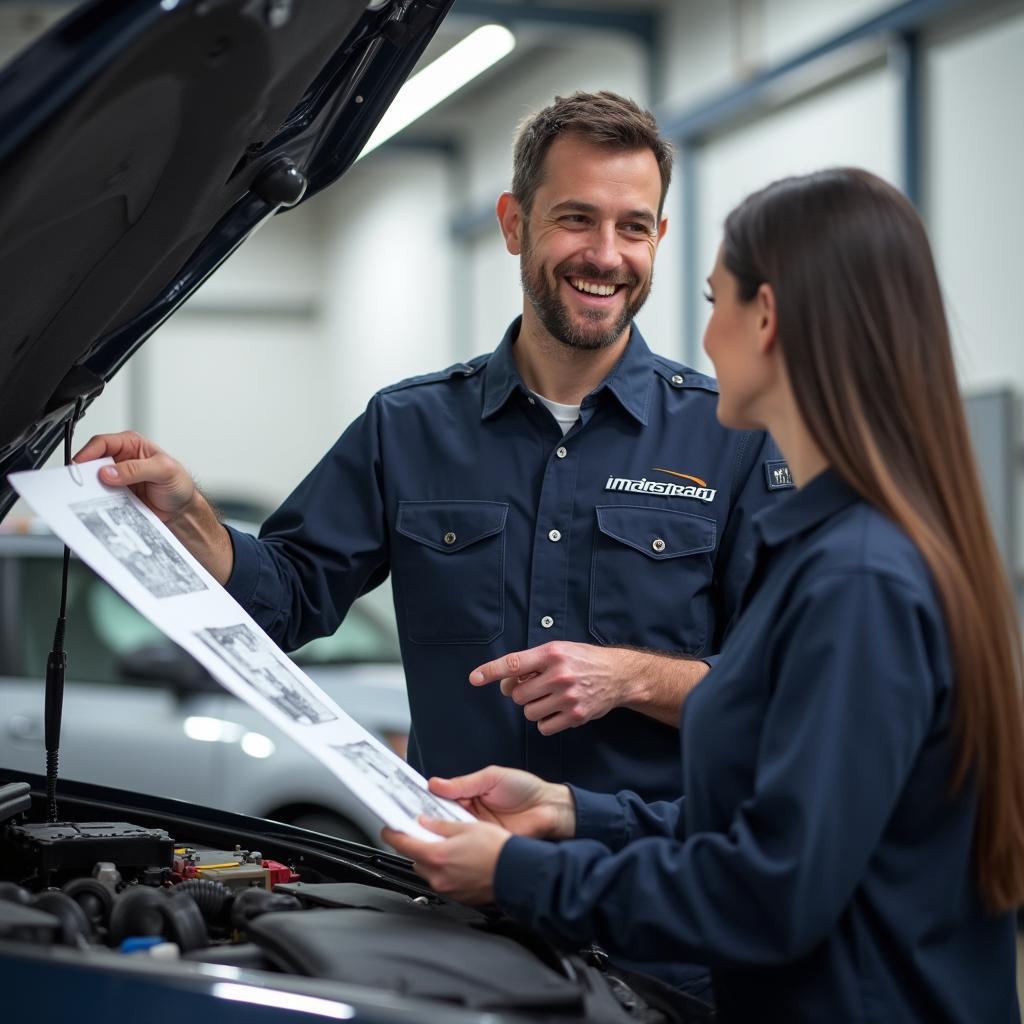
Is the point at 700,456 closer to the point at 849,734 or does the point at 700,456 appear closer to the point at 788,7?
the point at 849,734

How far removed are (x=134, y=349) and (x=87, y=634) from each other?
10.7 feet

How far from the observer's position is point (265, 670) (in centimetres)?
153

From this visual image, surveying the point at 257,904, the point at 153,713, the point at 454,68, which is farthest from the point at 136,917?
the point at 454,68

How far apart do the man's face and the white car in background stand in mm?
2644

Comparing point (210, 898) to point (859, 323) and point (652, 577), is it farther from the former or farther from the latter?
point (859, 323)

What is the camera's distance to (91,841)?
1697 mm

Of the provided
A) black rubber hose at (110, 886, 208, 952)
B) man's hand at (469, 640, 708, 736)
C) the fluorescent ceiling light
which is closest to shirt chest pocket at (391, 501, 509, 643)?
man's hand at (469, 640, 708, 736)

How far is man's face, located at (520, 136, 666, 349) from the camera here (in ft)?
6.82

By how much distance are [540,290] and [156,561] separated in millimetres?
761

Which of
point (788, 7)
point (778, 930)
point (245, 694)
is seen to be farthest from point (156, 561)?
point (788, 7)

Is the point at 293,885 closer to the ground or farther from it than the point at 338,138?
closer to the ground

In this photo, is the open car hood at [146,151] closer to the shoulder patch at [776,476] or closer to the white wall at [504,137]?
the shoulder patch at [776,476]

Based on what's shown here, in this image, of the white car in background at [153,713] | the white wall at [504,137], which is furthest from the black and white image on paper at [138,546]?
the white wall at [504,137]

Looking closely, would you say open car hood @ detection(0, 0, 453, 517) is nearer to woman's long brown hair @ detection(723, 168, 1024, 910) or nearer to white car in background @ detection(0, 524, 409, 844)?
woman's long brown hair @ detection(723, 168, 1024, 910)
